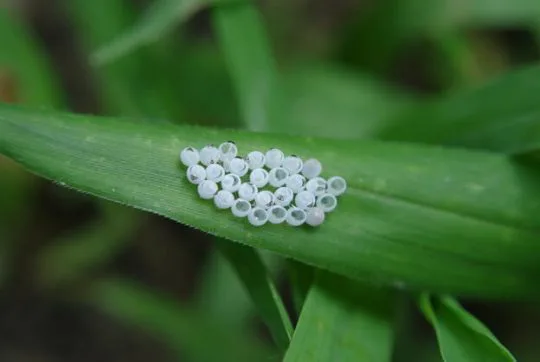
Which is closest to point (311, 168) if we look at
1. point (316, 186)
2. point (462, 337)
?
point (316, 186)

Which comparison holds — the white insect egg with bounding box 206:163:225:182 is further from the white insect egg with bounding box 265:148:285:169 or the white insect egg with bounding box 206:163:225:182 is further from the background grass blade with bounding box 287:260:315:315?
the background grass blade with bounding box 287:260:315:315

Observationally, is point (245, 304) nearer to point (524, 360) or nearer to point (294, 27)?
point (524, 360)

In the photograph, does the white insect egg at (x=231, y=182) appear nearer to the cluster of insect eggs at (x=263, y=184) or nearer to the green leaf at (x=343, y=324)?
the cluster of insect eggs at (x=263, y=184)

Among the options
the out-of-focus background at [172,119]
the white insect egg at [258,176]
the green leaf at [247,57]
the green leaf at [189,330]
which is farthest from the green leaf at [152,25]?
the green leaf at [189,330]

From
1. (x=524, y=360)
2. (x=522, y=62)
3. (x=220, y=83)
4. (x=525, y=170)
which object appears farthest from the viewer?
(x=522, y=62)

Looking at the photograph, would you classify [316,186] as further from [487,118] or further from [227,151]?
[487,118]

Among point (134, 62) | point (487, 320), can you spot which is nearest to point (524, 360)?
point (487, 320)

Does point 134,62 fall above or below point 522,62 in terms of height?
above
